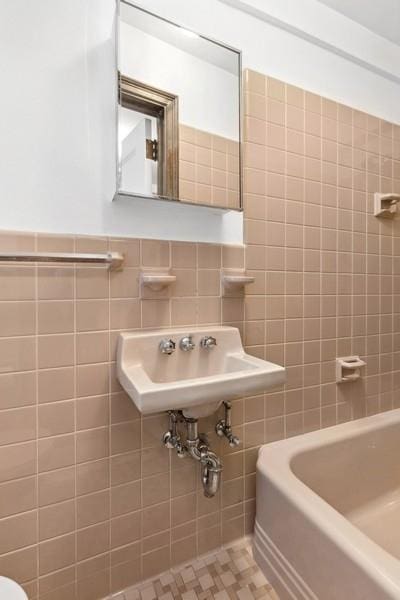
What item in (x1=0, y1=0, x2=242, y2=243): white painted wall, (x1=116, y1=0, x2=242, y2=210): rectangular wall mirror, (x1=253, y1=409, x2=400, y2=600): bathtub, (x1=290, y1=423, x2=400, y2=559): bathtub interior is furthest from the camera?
(x1=290, y1=423, x2=400, y2=559): bathtub interior

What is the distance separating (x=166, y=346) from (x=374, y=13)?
1.79 metres

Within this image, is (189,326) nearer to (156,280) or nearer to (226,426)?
(156,280)

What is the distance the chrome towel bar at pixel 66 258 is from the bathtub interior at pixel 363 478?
3.41ft

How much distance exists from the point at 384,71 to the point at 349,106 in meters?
0.34

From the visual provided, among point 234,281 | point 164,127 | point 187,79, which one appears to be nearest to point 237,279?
point 234,281

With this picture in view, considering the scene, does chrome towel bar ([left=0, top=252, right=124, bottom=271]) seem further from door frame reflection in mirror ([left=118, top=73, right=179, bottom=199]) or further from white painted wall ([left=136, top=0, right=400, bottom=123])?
white painted wall ([left=136, top=0, right=400, bottom=123])

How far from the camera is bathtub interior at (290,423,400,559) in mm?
1288

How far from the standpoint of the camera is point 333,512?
93 centimetres

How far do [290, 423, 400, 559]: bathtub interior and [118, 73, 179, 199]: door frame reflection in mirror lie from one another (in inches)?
46.2

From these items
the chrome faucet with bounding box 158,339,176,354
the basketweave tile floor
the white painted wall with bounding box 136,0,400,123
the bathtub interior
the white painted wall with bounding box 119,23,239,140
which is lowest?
the basketweave tile floor

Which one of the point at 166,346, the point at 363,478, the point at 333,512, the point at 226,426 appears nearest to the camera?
the point at 333,512

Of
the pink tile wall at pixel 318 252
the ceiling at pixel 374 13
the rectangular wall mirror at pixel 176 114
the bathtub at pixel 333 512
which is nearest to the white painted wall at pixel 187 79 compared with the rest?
the rectangular wall mirror at pixel 176 114

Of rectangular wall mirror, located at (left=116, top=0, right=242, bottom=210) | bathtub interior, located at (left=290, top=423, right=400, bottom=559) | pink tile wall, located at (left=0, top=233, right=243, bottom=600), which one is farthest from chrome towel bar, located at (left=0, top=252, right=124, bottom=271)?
bathtub interior, located at (left=290, top=423, right=400, bottom=559)

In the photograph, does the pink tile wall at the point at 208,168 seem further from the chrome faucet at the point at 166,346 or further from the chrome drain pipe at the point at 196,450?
the chrome drain pipe at the point at 196,450
